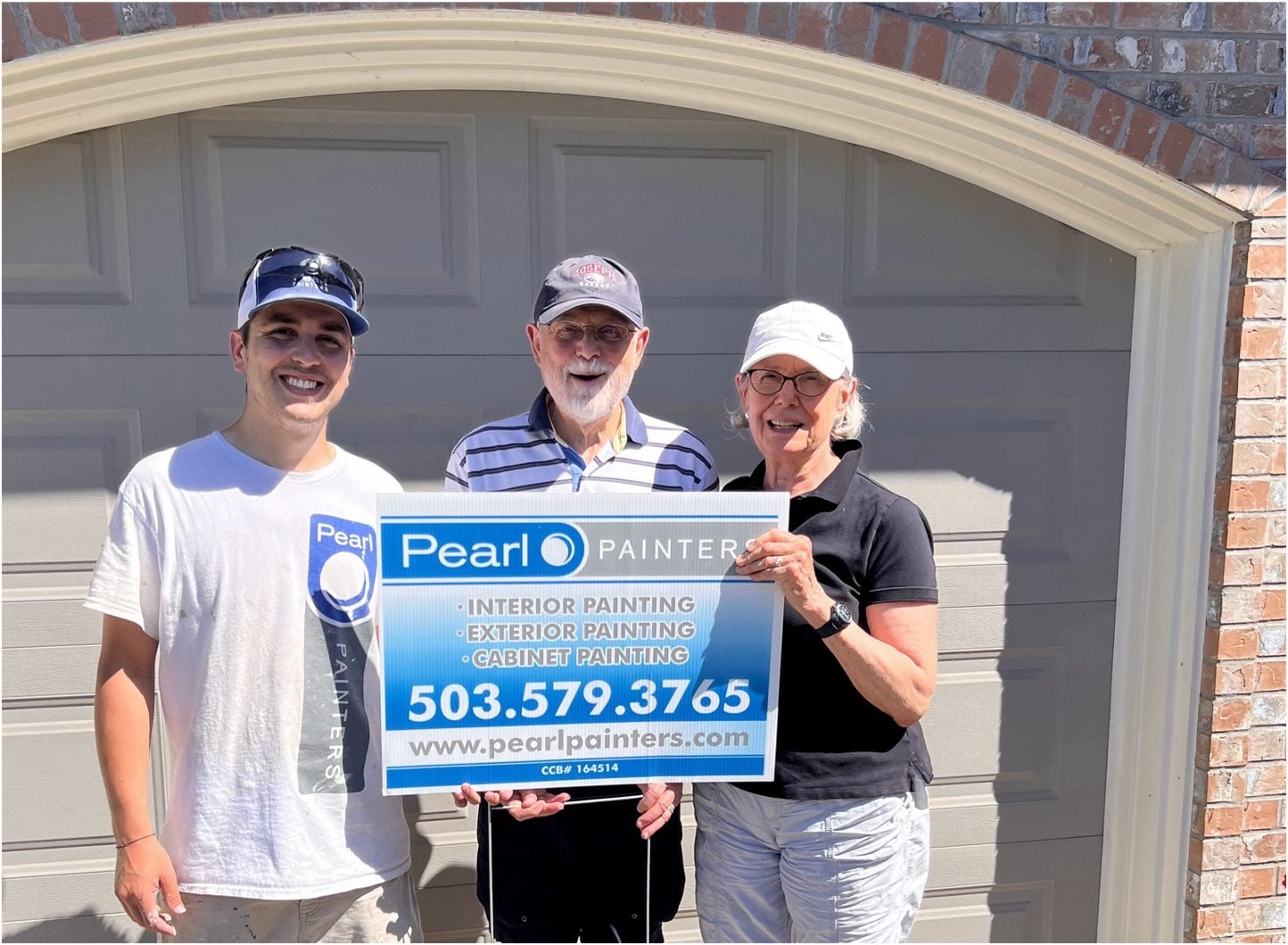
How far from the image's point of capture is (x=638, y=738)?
6.47 ft

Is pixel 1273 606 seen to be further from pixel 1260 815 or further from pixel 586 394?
pixel 586 394

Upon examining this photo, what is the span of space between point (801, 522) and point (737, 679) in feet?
1.13

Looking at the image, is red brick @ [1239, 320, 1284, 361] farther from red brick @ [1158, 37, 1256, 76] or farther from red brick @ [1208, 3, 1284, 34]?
red brick @ [1208, 3, 1284, 34]

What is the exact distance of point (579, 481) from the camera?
2123 millimetres

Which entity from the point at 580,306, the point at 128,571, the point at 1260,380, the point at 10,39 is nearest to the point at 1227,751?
the point at 1260,380

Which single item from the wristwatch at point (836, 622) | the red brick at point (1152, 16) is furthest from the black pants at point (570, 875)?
the red brick at point (1152, 16)

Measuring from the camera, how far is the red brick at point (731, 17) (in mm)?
2424

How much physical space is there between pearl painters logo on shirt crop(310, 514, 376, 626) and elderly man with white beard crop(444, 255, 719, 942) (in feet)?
0.91

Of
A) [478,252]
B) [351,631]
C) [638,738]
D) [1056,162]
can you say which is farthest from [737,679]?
[1056,162]

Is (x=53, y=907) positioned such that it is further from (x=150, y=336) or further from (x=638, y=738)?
(x=638, y=738)

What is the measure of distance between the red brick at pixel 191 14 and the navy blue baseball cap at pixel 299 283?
730mm

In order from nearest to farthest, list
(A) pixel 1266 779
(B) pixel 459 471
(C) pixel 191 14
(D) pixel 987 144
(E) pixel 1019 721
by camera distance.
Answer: (B) pixel 459 471
(C) pixel 191 14
(D) pixel 987 144
(A) pixel 1266 779
(E) pixel 1019 721

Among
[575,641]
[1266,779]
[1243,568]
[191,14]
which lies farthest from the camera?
[1266,779]

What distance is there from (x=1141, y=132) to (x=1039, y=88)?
319 millimetres
